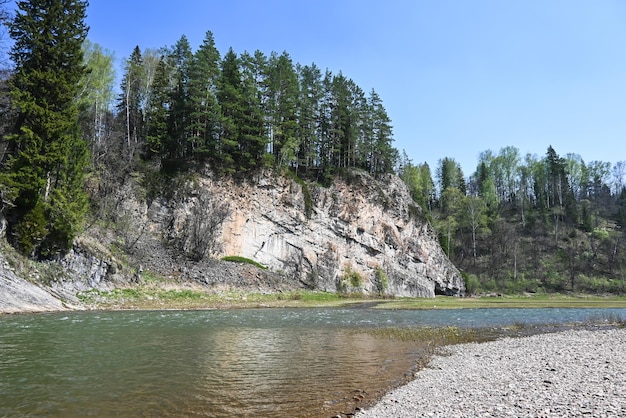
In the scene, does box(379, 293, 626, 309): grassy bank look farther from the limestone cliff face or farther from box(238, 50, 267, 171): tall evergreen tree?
box(238, 50, 267, 171): tall evergreen tree

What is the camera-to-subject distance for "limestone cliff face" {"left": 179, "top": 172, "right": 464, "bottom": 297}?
5575 cm

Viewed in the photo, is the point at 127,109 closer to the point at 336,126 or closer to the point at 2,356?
the point at 336,126

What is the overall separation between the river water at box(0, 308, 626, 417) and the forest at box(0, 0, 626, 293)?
1585cm

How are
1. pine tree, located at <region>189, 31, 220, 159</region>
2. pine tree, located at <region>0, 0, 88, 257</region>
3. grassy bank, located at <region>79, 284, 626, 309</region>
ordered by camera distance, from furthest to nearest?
1. pine tree, located at <region>189, 31, 220, 159</region>
2. grassy bank, located at <region>79, 284, 626, 309</region>
3. pine tree, located at <region>0, 0, 88, 257</region>

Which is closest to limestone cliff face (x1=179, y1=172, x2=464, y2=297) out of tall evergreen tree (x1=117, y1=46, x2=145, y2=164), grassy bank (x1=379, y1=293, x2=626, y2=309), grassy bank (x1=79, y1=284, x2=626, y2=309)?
grassy bank (x1=79, y1=284, x2=626, y2=309)

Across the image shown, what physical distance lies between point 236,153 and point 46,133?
28.3 metres

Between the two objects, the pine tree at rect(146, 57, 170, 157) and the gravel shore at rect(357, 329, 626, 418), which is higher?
the pine tree at rect(146, 57, 170, 157)

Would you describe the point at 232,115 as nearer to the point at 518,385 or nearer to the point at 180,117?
the point at 180,117

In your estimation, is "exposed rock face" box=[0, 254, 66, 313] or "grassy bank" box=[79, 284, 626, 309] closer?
"exposed rock face" box=[0, 254, 66, 313]

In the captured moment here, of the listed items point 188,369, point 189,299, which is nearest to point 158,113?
point 189,299

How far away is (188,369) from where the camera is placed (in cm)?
1330

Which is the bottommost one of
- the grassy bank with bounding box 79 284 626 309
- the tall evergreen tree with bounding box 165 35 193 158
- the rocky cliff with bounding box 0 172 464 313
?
the grassy bank with bounding box 79 284 626 309

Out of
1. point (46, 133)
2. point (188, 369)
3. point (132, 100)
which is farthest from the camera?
point (132, 100)

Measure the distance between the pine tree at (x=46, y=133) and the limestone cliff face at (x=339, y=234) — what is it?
18121 millimetres
